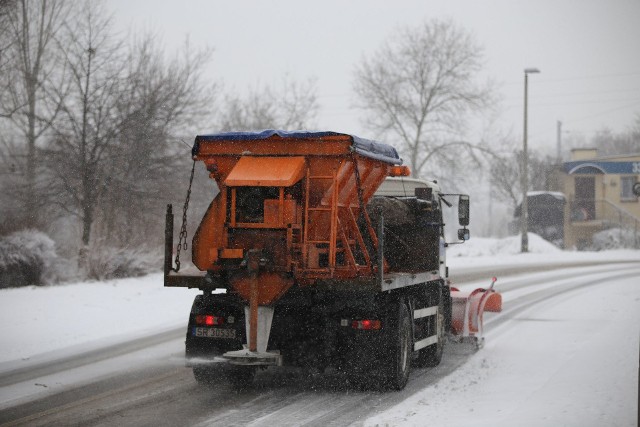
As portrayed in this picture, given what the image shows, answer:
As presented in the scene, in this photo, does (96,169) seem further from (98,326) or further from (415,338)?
(415,338)

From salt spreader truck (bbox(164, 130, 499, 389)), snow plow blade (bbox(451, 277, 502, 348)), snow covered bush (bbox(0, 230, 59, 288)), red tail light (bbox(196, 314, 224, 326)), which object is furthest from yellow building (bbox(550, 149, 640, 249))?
red tail light (bbox(196, 314, 224, 326))

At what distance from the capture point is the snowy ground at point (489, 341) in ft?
28.8

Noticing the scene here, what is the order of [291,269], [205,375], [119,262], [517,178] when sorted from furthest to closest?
[517,178] < [119,262] < [205,375] < [291,269]

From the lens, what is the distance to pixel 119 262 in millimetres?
22234

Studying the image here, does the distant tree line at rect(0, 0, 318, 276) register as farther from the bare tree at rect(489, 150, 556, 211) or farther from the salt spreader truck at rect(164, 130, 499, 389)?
the bare tree at rect(489, 150, 556, 211)

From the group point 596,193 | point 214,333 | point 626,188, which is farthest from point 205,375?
point 626,188

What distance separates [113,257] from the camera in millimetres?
22078

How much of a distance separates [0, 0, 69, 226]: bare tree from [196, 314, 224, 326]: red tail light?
44.0 ft

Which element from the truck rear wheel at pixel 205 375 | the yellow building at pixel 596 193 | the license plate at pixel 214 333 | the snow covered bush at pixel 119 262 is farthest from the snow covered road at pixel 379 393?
the yellow building at pixel 596 193

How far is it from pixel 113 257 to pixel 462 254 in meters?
28.1

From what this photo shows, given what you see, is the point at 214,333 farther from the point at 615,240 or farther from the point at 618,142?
the point at 618,142

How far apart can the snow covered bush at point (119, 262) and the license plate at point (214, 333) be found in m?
12.2

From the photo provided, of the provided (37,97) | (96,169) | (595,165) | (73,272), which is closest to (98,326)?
(73,272)

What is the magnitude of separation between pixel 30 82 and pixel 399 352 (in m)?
24.6
